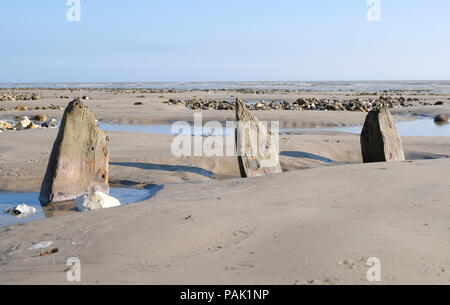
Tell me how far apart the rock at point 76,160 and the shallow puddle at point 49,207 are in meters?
0.17

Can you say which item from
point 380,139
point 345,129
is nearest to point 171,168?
point 380,139

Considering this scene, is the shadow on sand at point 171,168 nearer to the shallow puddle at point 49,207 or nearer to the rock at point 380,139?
the shallow puddle at point 49,207

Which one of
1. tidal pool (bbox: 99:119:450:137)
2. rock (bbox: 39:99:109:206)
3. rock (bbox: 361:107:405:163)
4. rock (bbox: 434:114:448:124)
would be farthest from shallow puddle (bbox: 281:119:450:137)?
rock (bbox: 39:99:109:206)

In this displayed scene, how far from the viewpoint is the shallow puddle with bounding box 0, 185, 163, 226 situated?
5255 millimetres

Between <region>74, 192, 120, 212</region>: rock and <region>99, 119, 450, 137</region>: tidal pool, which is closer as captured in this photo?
<region>74, 192, 120, 212</region>: rock

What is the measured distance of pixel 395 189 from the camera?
201 inches

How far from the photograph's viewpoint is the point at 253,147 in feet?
23.4

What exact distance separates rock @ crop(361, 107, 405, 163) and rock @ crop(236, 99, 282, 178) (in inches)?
64.9

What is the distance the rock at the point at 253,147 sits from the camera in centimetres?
701

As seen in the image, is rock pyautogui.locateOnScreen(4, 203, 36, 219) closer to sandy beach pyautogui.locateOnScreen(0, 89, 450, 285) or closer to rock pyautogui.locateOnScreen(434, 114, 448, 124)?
sandy beach pyautogui.locateOnScreen(0, 89, 450, 285)

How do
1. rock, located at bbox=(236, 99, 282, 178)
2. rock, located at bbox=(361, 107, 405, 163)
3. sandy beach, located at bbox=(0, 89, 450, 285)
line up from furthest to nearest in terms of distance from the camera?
rock, located at bbox=(361, 107, 405, 163), rock, located at bbox=(236, 99, 282, 178), sandy beach, located at bbox=(0, 89, 450, 285)

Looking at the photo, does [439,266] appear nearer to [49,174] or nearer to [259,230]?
[259,230]

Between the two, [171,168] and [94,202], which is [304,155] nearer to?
[171,168]

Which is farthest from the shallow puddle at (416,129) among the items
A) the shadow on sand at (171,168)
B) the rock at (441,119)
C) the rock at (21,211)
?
the rock at (21,211)
